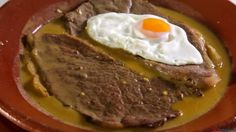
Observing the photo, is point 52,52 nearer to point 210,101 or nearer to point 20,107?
point 20,107

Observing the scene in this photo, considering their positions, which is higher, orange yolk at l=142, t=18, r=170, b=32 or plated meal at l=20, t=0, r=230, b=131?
orange yolk at l=142, t=18, r=170, b=32

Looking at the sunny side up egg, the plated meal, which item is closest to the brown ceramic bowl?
the plated meal

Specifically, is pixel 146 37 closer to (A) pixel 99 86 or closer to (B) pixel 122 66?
(B) pixel 122 66

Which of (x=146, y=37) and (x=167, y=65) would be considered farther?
(x=146, y=37)

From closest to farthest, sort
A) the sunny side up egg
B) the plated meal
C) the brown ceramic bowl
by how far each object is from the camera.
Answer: the brown ceramic bowl, the plated meal, the sunny side up egg

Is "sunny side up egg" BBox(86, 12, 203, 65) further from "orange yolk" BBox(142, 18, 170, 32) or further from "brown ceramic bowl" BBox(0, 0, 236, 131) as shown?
"brown ceramic bowl" BBox(0, 0, 236, 131)

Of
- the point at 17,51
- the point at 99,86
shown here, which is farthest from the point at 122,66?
the point at 17,51

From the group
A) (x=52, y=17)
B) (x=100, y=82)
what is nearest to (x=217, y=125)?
(x=100, y=82)

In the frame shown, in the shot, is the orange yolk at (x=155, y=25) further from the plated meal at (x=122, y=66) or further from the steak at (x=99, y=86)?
the steak at (x=99, y=86)
